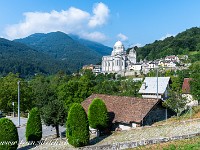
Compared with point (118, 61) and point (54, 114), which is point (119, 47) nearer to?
point (118, 61)

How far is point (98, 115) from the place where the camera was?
2639 centimetres

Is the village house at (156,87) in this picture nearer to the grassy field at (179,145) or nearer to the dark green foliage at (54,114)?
the dark green foliage at (54,114)

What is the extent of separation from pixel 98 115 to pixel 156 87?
2370cm

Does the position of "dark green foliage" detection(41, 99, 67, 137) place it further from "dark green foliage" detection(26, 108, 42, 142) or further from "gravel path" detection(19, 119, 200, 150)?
"gravel path" detection(19, 119, 200, 150)

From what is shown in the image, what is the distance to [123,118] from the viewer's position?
27.8 meters

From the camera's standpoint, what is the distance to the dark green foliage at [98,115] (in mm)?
26328

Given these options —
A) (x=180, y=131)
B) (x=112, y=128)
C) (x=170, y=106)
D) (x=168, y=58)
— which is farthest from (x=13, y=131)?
(x=168, y=58)

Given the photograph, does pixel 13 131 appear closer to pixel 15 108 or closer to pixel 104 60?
pixel 15 108

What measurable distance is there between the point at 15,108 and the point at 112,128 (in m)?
26.6

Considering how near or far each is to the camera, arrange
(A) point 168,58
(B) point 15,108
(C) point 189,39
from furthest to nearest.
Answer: (C) point 189,39 < (A) point 168,58 < (B) point 15,108

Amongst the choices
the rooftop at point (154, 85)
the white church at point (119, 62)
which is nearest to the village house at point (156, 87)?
the rooftop at point (154, 85)

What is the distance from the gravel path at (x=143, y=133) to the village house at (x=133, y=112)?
141cm

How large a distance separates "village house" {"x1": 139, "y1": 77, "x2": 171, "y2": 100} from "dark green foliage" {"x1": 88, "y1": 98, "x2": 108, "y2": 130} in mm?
20786

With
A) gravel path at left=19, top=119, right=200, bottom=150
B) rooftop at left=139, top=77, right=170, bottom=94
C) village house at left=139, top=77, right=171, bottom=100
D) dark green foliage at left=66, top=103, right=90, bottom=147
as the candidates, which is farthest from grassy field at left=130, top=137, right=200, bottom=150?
rooftop at left=139, top=77, right=170, bottom=94
